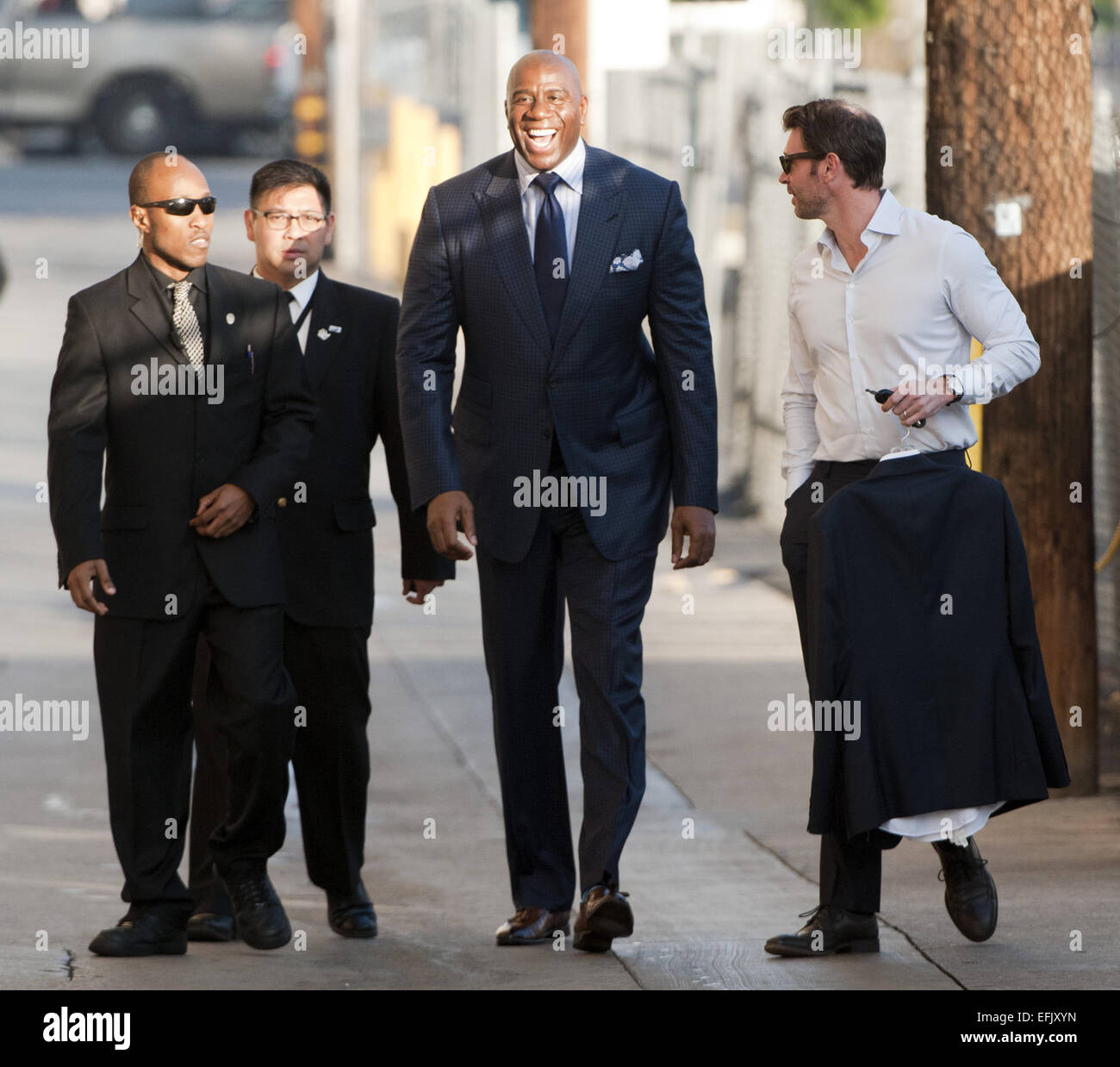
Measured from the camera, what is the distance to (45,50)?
29469 millimetres

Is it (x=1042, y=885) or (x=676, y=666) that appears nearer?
(x=1042, y=885)

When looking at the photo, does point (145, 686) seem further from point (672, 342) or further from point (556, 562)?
point (672, 342)

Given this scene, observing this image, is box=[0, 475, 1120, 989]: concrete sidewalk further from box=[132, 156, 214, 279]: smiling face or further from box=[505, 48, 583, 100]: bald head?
box=[505, 48, 583, 100]: bald head

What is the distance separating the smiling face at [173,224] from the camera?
5.64 m

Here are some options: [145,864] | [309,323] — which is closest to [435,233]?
[309,323]

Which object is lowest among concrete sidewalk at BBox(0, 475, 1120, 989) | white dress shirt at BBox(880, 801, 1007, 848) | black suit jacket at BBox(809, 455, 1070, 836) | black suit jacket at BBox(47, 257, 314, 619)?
concrete sidewalk at BBox(0, 475, 1120, 989)

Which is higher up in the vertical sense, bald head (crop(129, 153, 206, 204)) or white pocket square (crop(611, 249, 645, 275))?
bald head (crop(129, 153, 206, 204))

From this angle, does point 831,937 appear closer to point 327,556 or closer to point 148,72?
point 327,556

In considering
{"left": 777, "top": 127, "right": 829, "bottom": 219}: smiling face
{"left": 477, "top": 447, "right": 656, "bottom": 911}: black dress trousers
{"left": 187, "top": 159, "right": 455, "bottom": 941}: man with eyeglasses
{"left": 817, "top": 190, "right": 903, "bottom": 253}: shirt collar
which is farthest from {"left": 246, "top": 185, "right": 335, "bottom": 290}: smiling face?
{"left": 817, "top": 190, "right": 903, "bottom": 253}: shirt collar

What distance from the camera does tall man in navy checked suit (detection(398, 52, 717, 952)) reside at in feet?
18.8

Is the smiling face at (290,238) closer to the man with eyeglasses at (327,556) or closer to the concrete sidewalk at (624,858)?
the man with eyeglasses at (327,556)

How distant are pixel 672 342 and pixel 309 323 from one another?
42.0 inches

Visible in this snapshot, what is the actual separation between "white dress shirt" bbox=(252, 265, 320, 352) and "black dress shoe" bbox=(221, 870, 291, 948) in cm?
142
